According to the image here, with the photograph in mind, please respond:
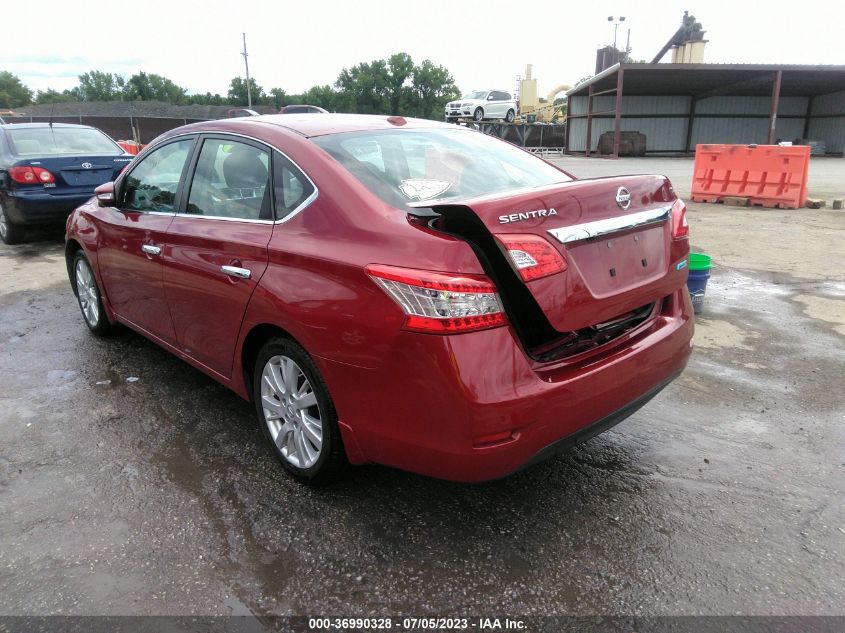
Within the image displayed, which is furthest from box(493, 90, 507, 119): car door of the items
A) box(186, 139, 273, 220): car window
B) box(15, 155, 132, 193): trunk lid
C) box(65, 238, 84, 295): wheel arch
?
box(186, 139, 273, 220): car window

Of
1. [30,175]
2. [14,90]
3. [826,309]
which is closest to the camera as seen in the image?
[826,309]

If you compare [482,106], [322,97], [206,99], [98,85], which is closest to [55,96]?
[98,85]

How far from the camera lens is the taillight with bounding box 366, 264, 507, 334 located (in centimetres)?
214

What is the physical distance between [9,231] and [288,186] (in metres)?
8.06

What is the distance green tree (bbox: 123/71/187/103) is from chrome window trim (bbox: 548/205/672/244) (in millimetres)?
104445

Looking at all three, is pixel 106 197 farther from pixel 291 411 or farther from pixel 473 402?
pixel 473 402

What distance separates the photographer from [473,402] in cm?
212

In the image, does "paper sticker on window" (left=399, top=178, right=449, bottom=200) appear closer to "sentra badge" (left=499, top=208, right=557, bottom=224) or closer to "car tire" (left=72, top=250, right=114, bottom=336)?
"sentra badge" (left=499, top=208, right=557, bottom=224)

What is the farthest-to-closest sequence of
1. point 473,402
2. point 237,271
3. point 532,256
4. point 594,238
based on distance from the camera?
point 237,271
point 594,238
point 532,256
point 473,402

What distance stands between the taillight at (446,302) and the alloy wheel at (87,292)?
11.7 feet

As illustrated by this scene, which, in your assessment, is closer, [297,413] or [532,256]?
[532,256]

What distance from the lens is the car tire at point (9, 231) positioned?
8.67m

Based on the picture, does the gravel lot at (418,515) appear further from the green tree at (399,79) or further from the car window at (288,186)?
the green tree at (399,79)

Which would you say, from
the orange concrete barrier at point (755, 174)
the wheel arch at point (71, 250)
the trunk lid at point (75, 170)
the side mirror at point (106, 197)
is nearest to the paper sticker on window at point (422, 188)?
the side mirror at point (106, 197)
